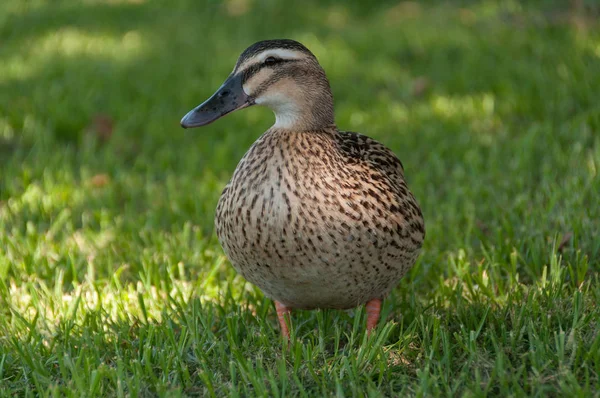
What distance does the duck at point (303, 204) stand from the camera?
2975 millimetres

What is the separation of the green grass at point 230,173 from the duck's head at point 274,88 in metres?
0.84

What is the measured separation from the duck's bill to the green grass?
0.84m

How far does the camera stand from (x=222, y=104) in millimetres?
3111

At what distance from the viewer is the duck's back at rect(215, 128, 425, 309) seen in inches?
117

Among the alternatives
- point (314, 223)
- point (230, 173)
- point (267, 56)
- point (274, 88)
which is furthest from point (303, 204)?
point (230, 173)

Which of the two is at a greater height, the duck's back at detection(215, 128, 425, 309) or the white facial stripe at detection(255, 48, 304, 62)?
the white facial stripe at detection(255, 48, 304, 62)

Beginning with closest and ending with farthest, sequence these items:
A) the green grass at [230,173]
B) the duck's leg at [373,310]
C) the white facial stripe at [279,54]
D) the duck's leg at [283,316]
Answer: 1. the green grass at [230,173]
2. the white facial stripe at [279,54]
3. the duck's leg at [283,316]
4. the duck's leg at [373,310]

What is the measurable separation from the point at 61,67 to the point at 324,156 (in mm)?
4995

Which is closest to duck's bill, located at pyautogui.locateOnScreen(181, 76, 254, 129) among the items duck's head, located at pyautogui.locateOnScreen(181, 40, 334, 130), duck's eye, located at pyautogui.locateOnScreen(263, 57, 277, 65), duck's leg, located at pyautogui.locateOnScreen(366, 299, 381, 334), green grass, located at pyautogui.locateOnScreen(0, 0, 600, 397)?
duck's head, located at pyautogui.locateOnScreen(181, 40, 334, 130)

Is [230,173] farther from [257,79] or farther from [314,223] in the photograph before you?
[314,223]

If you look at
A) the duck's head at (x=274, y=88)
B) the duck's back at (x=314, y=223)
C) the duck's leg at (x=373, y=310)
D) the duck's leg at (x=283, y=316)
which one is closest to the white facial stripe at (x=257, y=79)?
the duck's head at (x=274, y=88)

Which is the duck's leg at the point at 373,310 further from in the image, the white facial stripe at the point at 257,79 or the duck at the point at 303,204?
the white facial stripe at the point at 257,79

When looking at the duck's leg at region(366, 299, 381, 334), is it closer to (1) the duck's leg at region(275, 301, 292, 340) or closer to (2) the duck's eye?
(1) the duck's leg at region(275, 301, 292, 340)

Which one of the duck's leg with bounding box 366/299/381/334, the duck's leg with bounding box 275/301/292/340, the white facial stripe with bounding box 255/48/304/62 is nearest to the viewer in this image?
the white facial stripe with bounding box 255/48/304/62
